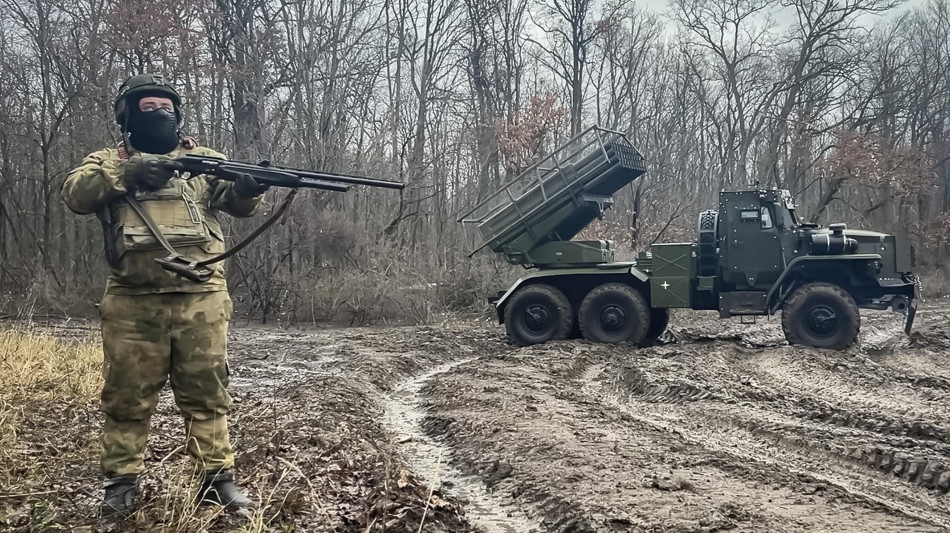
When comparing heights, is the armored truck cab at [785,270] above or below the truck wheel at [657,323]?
above

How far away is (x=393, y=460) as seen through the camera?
17.7ft

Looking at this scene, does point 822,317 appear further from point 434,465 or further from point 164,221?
Result: point 164,221

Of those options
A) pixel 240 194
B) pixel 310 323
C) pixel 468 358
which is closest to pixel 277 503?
pixel 240 194

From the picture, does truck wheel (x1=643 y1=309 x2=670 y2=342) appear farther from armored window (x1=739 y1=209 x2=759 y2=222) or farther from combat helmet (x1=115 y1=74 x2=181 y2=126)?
combat helmet (x1=115 y1=74 x2=181 y2=126)

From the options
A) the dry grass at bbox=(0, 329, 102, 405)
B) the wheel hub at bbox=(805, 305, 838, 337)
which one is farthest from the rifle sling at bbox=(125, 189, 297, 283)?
the wheel hub at bbox=(805, 305, 838, 337)

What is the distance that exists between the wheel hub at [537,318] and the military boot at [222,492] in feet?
31.0

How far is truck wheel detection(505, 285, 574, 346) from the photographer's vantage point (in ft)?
42.3

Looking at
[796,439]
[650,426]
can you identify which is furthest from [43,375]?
[796,439]

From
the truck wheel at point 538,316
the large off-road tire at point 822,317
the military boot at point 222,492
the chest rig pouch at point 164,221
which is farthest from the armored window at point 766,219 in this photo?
the military boot at point 222,492

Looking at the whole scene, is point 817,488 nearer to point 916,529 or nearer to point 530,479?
point 916,529

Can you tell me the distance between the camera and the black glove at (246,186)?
393cm

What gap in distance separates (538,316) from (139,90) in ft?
31.5

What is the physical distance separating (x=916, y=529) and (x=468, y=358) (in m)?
8.44

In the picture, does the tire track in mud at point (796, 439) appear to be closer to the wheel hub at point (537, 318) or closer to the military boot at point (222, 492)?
the military boot at point (222, 492)
